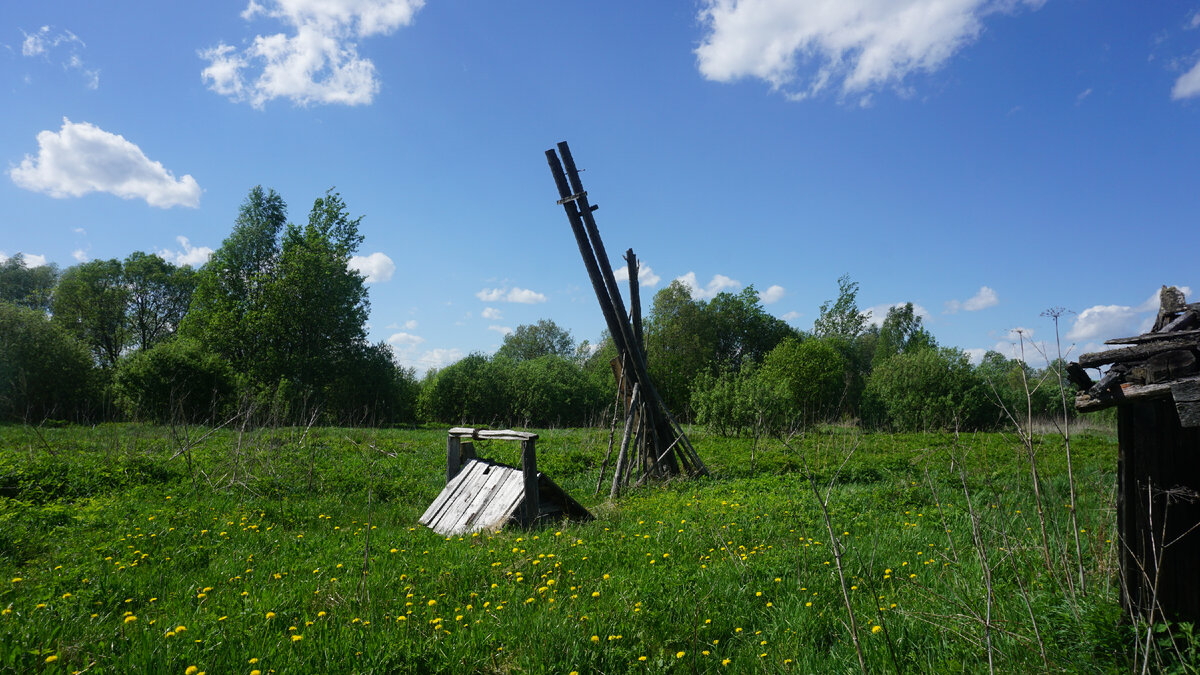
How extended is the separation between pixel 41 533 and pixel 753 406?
16105mm

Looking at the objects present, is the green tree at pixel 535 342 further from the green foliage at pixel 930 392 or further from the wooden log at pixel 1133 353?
the wooden log at pixel 1133 353

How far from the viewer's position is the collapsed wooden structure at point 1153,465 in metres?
2.82

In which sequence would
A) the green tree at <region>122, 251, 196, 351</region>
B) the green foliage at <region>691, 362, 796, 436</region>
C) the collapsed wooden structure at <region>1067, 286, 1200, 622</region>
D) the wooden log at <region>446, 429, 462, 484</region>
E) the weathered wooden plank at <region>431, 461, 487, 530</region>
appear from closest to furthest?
the collapsed wooden structure at <region>1067, 286, 1200, 622</region> < the weathered wooden plank at <region>431, 461, 487, 530</region> < the wooden log at <region>446, 429, 462, 484</region> < the green foliage at <region>691, 362, 796, 436</region> < the green tree at <region>122, 251, 196, 351</region>

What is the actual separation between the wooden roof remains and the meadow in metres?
0.52

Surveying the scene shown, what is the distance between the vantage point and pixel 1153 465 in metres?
3.09

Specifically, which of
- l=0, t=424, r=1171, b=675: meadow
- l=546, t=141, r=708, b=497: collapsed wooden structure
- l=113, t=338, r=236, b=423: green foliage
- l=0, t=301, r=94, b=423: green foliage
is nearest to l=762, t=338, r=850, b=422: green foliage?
l=546, t=141, r=708, b=497: collapsed wooden structure

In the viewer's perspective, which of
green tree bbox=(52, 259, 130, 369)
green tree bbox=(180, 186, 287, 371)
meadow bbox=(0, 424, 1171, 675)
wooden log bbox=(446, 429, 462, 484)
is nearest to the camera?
→ meadow bbox=(0, 424, 1171, 675)

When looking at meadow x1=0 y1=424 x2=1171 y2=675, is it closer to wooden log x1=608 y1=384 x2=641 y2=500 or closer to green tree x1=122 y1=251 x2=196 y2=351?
wooden log x1=608 y1=384 x2=641 y2=500

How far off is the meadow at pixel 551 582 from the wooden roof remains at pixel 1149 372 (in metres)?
0.52

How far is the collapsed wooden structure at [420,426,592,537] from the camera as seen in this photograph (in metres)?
6.48

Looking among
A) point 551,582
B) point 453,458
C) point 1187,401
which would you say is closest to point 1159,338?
point 1187,401

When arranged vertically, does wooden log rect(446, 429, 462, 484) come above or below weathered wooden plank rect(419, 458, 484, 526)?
above

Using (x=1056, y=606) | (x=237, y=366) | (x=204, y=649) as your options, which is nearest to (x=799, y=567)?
(x=1056, y=606)

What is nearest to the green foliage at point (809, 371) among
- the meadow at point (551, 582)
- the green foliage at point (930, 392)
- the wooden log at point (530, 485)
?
the green foliage at point (930, 392)
